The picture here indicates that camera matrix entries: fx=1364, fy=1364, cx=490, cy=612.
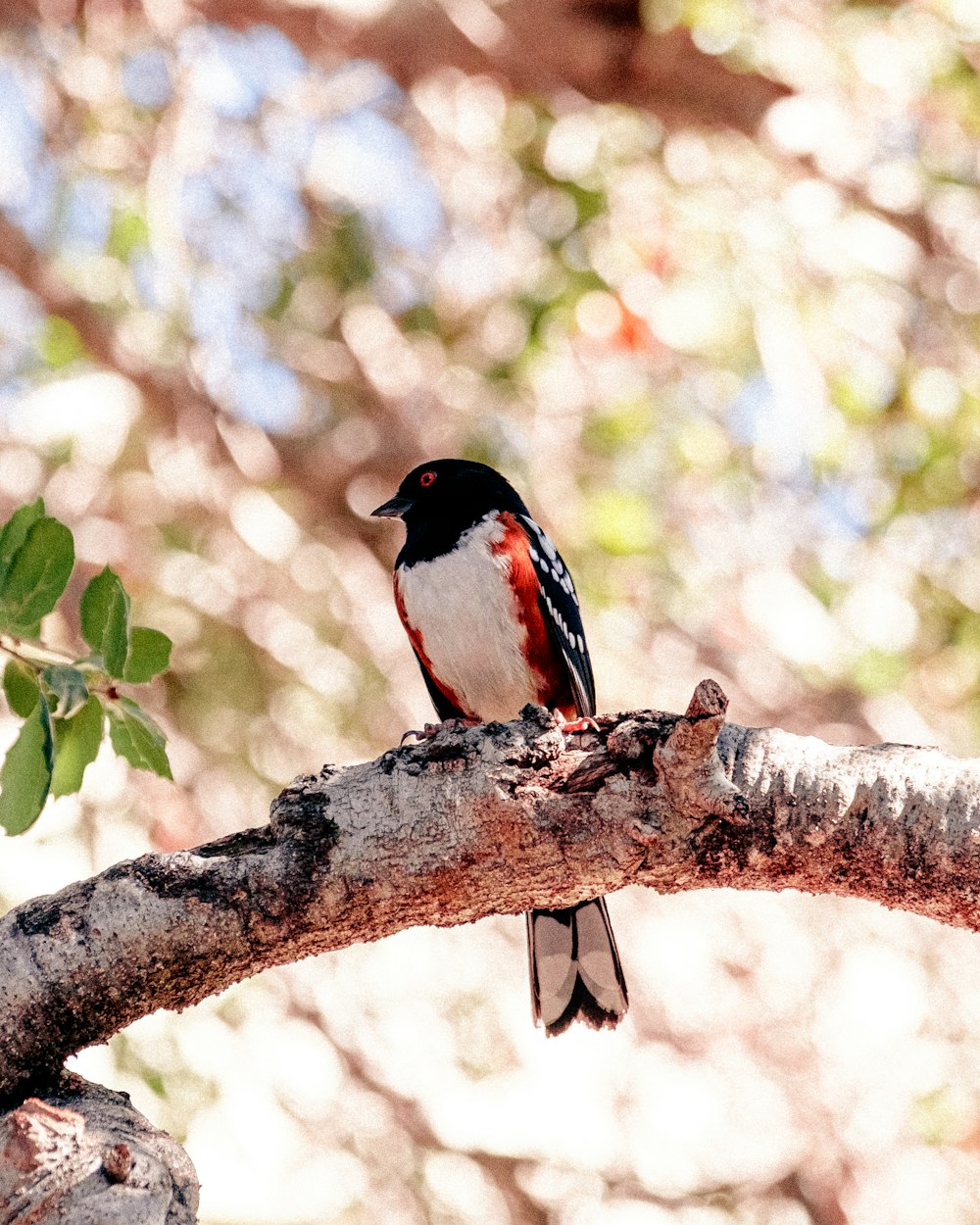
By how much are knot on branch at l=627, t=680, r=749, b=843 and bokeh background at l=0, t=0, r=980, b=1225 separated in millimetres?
3339

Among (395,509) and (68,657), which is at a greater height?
(68,657)

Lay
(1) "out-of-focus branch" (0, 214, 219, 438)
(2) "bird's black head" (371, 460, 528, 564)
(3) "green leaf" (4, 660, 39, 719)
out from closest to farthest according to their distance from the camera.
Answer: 1. (3) "green leaf" (4, 660, 39, 719)
2. (2) "bird's black head" (371, 460, 528, 564)
3. (1) "out-of-focus branch" (0, 214, 219, 438)

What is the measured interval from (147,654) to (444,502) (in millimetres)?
2250

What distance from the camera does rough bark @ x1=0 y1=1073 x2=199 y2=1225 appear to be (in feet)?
5.99

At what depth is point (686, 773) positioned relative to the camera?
2025mm

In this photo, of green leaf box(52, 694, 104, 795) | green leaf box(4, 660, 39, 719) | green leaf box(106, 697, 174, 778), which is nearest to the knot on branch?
green leaf box(106, 697, 174, 778)

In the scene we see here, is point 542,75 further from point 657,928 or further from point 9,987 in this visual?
point 9,987

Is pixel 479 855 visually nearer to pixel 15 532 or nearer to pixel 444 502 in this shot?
pixel 15 532

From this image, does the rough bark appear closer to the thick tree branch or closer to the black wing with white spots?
the thick tree branch

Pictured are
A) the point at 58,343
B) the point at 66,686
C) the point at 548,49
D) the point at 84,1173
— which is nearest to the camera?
the point at 84,1173

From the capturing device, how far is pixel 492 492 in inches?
175

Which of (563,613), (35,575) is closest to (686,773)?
(35,575)

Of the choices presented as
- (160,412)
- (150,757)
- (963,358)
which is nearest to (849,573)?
(963,358)

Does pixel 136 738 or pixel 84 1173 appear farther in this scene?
pixel 136 738
